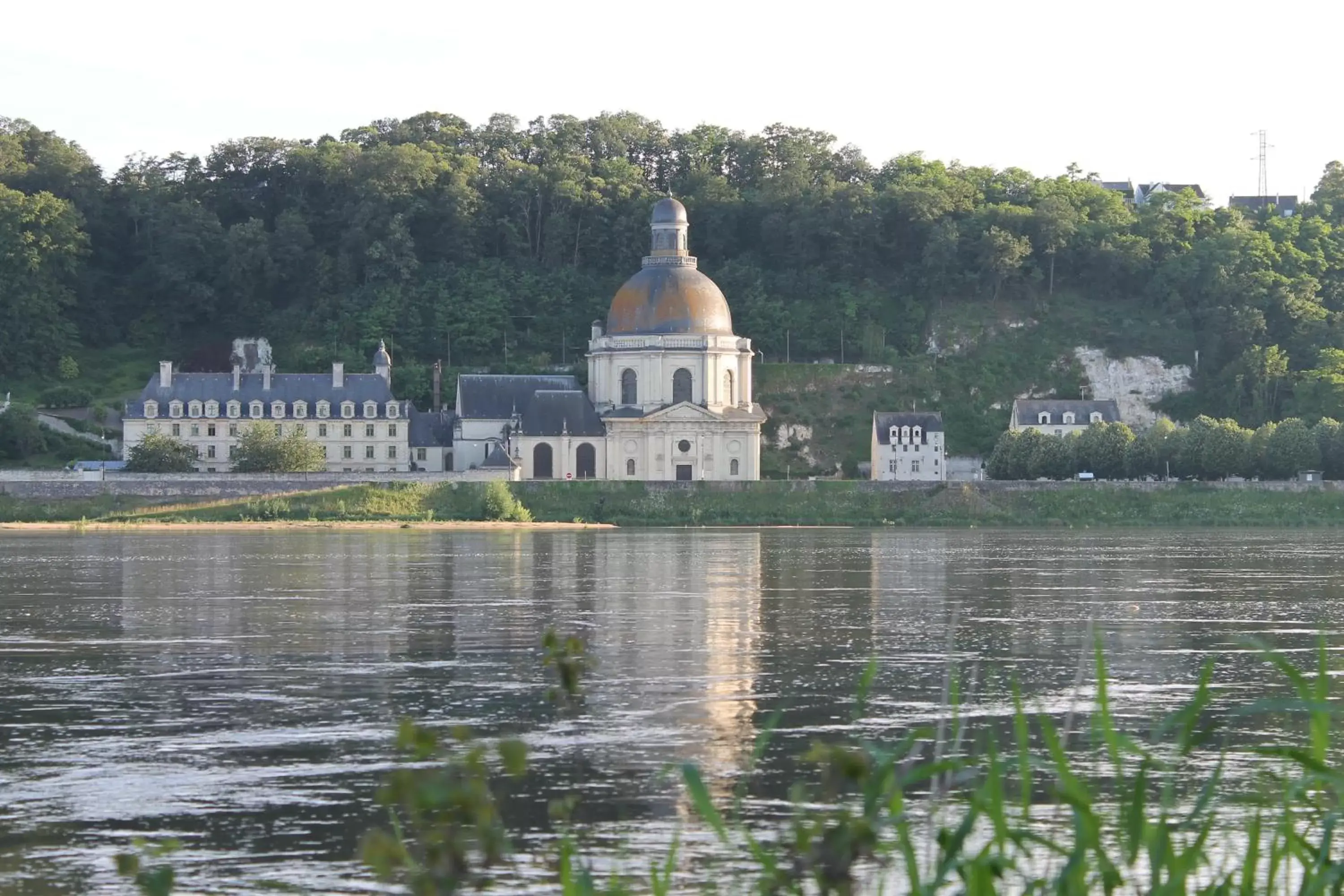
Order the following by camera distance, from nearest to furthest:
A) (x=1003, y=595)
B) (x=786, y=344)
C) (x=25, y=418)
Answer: (x=1003, y=595), (x=25, y=418), (x=786, y=344)

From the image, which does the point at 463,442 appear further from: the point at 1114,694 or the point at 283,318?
the point at 1114,694

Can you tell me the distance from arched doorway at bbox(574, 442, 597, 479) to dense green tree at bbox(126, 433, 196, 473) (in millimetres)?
20801

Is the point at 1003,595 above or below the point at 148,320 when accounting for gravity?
below

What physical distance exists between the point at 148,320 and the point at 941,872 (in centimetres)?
12498

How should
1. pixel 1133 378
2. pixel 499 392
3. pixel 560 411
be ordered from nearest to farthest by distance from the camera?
pixel 560 411, pixel 499 392, pixel 1133 378

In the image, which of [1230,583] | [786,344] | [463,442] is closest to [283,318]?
[463,442]

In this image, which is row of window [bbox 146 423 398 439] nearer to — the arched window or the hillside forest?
the hillside forest

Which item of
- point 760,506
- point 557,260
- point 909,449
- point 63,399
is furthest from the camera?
point 557,260

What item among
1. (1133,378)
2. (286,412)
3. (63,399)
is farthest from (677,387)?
(63,399)

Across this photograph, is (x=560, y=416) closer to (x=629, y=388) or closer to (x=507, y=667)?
(x=629, y=388)

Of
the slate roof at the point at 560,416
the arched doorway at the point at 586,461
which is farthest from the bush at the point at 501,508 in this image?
the arched doorway at the point at 586,461

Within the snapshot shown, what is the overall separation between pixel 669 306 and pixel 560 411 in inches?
357

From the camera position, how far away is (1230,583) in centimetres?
4722

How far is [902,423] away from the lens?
10825 centimetres
